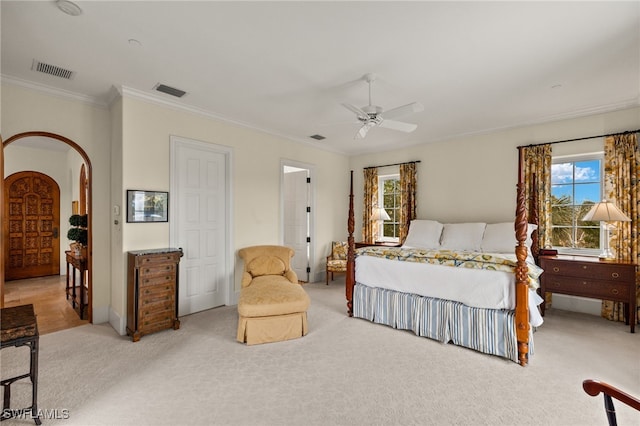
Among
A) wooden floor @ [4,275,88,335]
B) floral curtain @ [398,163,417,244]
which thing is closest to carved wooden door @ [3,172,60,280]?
wooden floor @ [4,275,88,335]

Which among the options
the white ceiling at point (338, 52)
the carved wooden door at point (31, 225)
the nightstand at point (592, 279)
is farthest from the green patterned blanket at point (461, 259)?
the carved wooden door at point (31, 225)

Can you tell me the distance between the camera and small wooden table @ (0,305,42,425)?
178cm

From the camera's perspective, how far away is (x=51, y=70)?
9.78 ft

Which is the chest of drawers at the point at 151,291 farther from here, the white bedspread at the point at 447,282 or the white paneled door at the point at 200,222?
A: the white bedspread at the point at 447,282

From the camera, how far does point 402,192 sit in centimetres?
585

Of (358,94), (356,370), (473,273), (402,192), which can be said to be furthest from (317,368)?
(402,192)

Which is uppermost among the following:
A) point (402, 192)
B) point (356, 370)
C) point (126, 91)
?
point (126, 91)

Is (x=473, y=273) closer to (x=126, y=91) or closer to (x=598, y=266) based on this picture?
(x=598, y=266)

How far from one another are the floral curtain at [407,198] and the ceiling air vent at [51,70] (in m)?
5.11

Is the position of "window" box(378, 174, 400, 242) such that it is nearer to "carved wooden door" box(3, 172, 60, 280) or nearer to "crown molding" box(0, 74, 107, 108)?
"crown molding" box(0, 74, 107, 108)

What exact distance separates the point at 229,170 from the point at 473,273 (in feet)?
11.5

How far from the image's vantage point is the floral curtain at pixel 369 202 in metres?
6.31

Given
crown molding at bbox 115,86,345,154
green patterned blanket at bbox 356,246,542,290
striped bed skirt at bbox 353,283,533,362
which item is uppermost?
crown molding at bbox 115,86,345,154

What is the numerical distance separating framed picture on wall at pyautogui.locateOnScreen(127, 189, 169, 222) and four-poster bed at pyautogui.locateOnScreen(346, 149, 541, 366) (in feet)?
8.07
